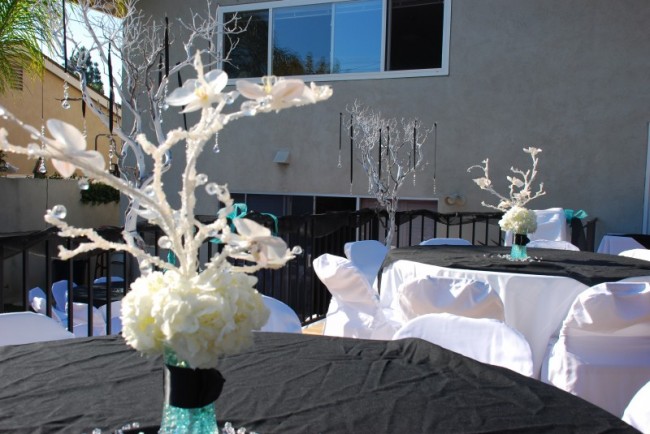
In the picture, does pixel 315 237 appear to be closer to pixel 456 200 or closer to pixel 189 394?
pixel 456 200

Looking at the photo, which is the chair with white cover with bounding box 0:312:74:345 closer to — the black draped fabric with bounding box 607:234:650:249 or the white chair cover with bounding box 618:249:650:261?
the white chair cover with bounding box 618:249:650:261

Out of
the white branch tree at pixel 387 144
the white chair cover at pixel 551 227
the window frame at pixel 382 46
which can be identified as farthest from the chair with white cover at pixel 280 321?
the window frame at pixel 382 46

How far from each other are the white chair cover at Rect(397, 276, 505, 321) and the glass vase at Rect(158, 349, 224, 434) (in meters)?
1.96

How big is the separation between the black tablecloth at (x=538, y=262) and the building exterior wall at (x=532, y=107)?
3018mm

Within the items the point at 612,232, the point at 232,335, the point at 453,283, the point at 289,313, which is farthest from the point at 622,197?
the point at 232,335

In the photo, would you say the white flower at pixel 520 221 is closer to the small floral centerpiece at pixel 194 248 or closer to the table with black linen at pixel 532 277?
the table with black linen at pixel 532 277

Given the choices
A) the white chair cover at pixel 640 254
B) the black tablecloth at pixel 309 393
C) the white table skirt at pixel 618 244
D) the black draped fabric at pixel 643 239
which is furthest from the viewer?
the black draped fabric at pixel 643 239

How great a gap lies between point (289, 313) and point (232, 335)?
1.46 m

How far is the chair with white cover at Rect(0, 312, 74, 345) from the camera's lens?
2.13 m

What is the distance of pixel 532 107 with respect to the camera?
24.6 feet

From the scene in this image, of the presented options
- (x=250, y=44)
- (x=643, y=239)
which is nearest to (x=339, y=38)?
(x=250, y=44)

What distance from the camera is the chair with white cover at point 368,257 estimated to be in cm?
490

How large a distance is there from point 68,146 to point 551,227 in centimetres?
630

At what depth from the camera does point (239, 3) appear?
890cm
